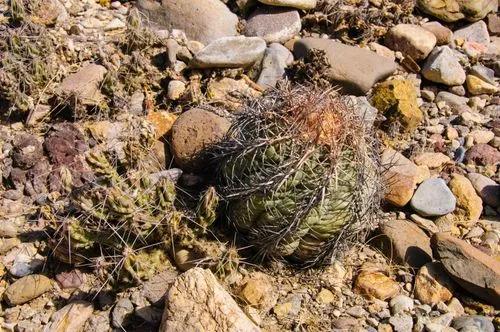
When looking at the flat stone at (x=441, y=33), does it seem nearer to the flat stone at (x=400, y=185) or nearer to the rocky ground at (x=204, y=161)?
the rocky ground at (x=204, y=161)

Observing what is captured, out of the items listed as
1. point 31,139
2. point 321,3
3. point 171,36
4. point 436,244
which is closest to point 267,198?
point 436,244

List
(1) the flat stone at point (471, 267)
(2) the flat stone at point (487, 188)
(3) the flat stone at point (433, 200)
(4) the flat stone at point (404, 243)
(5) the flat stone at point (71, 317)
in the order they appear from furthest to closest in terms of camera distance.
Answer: (2) the flat stone at point (487, 188)
(3) the flat stone at point (433, 200)
(4) the flat stone at point (404, 243)
(1) the flat stone at point (471, 267)
(5) the flat stone at point (71, 317)

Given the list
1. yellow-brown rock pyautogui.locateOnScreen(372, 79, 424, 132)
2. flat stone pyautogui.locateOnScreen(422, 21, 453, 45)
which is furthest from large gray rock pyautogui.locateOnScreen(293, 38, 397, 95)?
flat stone pyautogui.locateOnScreen(422, 21, 453, 45)

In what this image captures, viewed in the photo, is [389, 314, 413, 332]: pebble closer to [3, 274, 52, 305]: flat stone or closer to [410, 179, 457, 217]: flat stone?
[410, 179, 457, 217]: flat stone

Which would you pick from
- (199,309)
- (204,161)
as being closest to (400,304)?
(199,309)

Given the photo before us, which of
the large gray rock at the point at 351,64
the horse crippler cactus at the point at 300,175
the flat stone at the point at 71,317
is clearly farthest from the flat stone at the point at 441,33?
the flat stone at the point at 71,317

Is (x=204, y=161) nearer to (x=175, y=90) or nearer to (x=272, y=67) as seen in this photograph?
(x=175, y=90)
